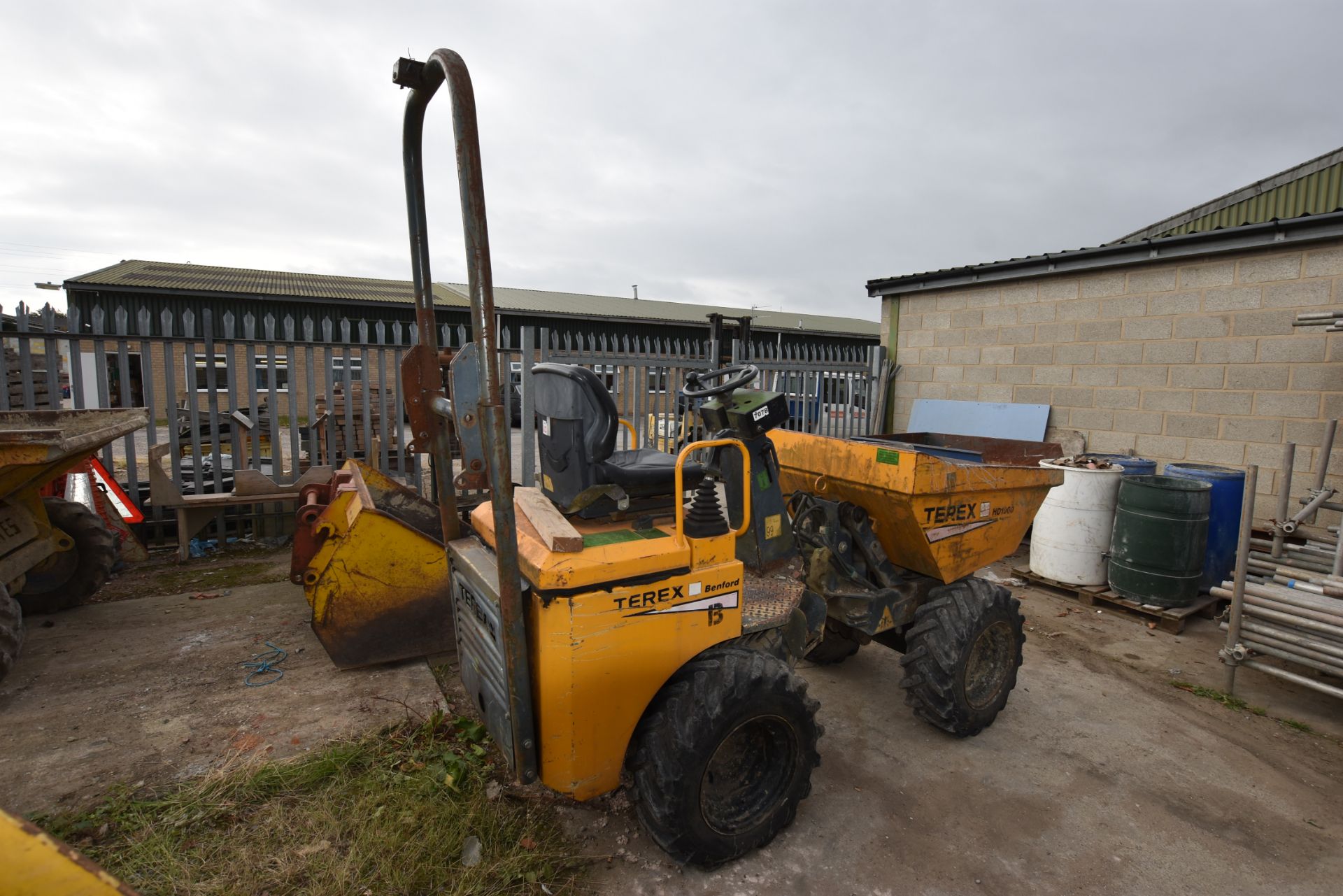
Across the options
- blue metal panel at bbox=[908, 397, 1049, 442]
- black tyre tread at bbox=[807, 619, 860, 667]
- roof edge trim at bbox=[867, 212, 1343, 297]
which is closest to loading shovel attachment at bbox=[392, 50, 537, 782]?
black tyre tread at bbox=[807, 619, 860, 667]

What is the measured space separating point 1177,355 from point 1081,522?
201cm

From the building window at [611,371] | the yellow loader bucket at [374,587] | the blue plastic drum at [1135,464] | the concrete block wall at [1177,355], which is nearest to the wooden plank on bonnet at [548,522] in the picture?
the yellow loader bucket at [374,587]

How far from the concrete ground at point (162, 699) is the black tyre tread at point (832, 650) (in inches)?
86.1

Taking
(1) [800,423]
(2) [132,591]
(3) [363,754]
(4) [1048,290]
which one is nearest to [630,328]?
(1) [800,423]

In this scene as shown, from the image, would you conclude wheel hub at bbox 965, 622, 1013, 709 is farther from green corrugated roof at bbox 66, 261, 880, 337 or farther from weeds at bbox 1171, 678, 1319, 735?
green corrugated roof at bbox 66, 261, 880, 337

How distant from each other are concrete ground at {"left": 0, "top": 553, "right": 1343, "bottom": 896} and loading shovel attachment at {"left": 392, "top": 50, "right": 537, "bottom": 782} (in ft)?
2.44

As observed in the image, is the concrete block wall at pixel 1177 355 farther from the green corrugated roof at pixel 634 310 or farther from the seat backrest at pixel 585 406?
the green corrugated roof at pixel 634 310

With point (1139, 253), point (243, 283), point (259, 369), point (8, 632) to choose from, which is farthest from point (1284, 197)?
point (243, 283)

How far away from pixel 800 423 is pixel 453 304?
45.0ft

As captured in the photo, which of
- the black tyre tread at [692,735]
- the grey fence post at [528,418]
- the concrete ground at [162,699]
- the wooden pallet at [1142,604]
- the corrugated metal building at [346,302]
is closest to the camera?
the black tyre tread at [692,735]

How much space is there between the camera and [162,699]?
11.3 feet

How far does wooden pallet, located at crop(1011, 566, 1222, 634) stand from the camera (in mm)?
4754

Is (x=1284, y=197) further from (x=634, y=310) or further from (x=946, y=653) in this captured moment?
(x=634, y=310)

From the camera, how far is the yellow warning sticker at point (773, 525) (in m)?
2.87
